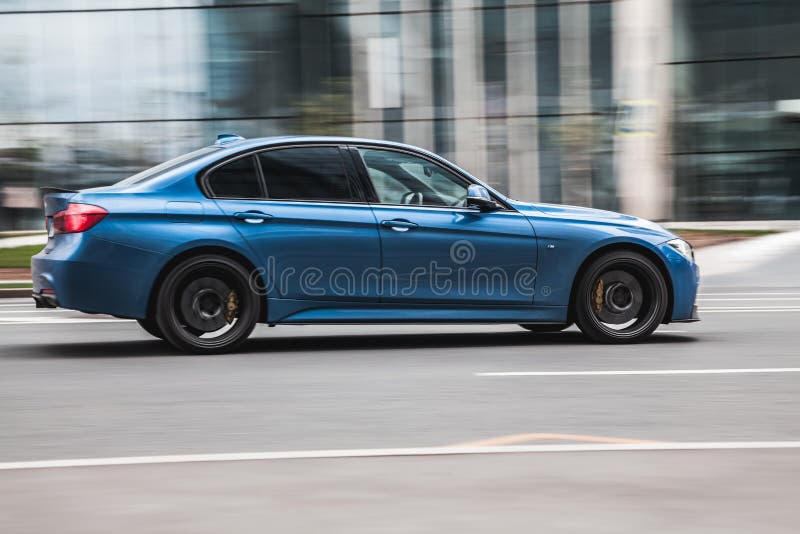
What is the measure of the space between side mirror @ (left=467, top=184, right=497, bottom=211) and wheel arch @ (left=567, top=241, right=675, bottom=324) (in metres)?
0.83

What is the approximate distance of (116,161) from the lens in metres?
30.7

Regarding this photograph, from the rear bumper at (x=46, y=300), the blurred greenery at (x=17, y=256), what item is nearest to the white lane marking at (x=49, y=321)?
the rear bumper at (x=46, y=300)

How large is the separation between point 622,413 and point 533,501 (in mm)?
1984

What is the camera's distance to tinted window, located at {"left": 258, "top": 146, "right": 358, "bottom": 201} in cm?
871

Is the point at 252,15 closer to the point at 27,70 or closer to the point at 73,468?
the point at 27,70

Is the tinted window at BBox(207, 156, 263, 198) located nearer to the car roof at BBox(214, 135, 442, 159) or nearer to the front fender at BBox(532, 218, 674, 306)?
the car roof at BBox(214, 135, 442, 159)

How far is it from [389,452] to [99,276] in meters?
3.81

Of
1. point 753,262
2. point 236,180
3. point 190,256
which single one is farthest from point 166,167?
point 753,262

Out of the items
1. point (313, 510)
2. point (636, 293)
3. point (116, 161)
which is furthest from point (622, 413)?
point (116, 161)

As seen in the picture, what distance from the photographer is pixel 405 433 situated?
5.59 m

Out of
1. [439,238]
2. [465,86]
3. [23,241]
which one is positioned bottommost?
[23,241]

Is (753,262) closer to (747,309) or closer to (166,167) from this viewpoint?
(747,309)

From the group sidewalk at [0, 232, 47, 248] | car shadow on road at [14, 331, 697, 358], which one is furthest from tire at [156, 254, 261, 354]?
sidewalk at [0, 232, 47, 248]

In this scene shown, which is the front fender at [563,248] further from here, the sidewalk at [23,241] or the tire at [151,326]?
the sidewalk at [23,241]
